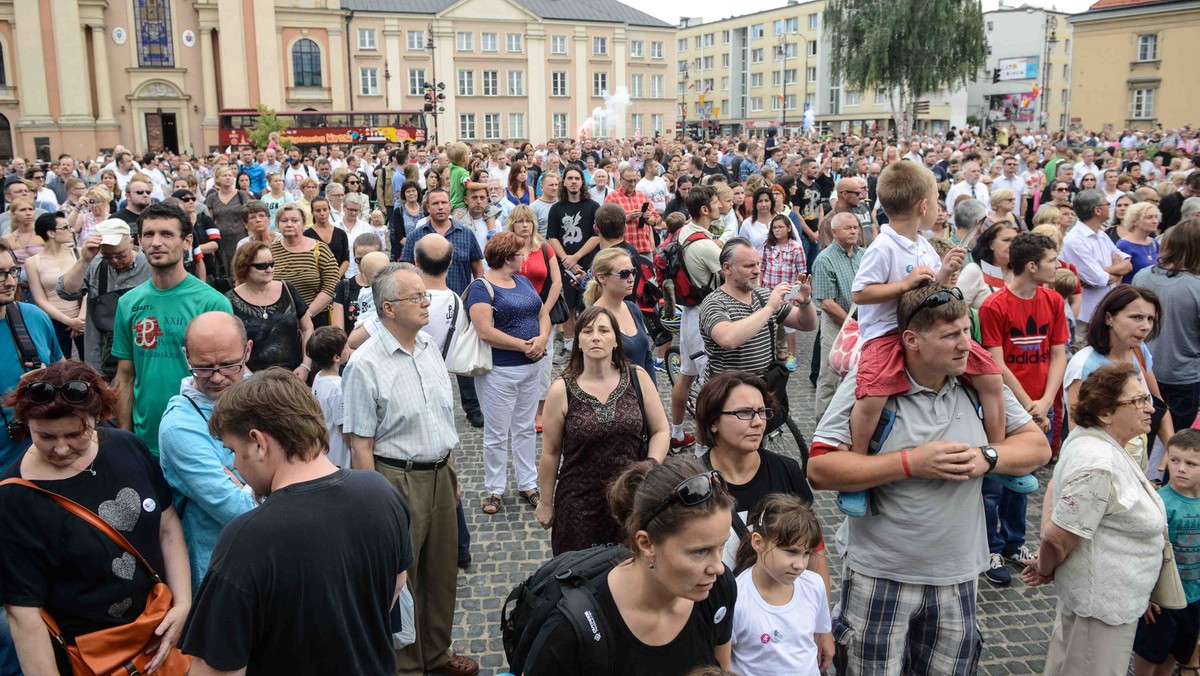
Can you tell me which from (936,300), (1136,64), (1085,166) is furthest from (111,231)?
(1136,64)

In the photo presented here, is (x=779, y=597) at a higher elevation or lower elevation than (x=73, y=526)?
lower

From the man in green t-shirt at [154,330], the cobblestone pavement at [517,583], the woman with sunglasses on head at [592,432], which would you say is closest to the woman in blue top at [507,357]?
the cobblestone pavement at [517,583]

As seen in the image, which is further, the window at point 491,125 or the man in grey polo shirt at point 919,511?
the window at point 491,125

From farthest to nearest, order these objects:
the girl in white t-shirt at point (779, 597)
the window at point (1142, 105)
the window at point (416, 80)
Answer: the window at point (416, 80)
the window at point (1142, 105)
the girl in white t-shirt at point (779, 597)

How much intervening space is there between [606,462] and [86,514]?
2.27 metres

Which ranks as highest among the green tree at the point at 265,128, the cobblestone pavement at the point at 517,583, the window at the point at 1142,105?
the window at the point at 1142,105

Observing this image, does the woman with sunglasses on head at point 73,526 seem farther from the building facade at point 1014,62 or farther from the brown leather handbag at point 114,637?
the building facade at point 1014,62

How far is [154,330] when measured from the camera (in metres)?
4.24

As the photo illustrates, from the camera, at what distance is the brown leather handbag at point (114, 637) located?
9.30ft

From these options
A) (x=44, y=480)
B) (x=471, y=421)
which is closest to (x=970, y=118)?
(x=471, y=421)

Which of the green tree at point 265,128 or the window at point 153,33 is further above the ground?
the window at point 153,33

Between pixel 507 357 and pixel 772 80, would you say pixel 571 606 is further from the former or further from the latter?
pixel 772 80

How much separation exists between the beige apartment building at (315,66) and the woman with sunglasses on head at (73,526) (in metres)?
55.0

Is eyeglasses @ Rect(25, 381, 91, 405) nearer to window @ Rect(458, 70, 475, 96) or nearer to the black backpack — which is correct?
the black backpack
